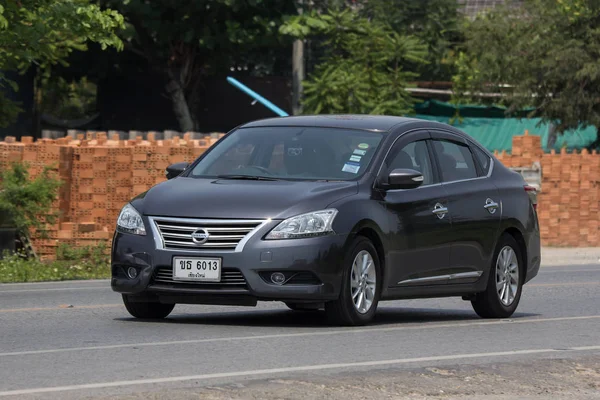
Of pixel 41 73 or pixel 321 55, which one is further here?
pixel 321 55

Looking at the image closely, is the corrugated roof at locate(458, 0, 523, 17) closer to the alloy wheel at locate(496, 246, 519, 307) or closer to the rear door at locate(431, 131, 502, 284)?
the alloy wheel at locate(496, 246, 519, 307)

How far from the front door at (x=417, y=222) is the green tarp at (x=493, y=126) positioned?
3037 cm

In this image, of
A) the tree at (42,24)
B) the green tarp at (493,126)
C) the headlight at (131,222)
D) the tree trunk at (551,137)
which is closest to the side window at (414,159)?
the headlight at (131,222)

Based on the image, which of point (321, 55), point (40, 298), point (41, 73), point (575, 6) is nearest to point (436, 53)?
point (321, 55)

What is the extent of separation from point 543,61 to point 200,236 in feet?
98.8

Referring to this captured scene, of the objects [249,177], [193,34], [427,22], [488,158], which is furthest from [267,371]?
[427,22]

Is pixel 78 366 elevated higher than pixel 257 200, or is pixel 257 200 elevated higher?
pixel 257 200

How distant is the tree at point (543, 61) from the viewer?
38.9 meters

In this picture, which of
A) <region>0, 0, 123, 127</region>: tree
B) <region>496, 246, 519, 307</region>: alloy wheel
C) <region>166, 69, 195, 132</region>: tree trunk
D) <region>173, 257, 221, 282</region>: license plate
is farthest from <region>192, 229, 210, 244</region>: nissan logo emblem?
<region>166, 69, 195, 132</region>: tree trunk

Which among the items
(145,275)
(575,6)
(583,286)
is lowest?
(583,286)

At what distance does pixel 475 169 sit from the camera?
1288 cm

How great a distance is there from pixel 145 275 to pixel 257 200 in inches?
38.5

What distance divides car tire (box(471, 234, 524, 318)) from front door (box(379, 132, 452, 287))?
83 centimetres

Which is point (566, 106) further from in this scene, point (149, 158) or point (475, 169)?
point (475, 169)
